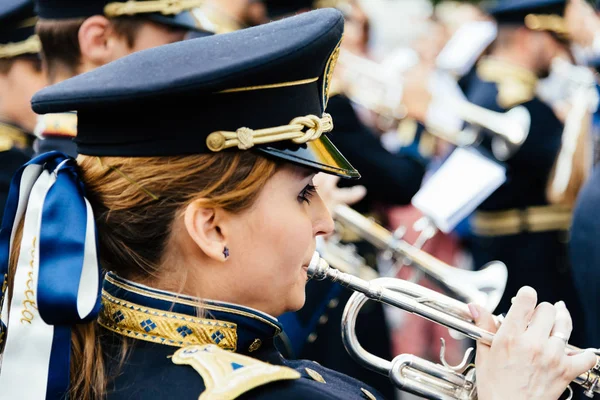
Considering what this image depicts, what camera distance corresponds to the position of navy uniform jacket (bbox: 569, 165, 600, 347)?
11.5 feet

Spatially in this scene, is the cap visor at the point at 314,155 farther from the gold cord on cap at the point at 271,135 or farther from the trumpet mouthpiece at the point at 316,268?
the trumpet mouthpiece at the point at 316,268

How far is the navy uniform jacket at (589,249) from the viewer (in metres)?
3.49

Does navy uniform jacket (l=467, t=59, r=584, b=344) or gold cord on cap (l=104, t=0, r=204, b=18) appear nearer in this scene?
gold cord on cap (l=104, t=0, r=204, b=18)

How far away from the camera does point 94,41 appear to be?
10.6 ft

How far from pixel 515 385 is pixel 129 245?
0.90 metres

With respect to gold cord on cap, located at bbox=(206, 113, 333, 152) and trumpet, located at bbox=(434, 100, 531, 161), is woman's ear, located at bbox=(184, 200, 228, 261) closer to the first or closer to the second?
gold cord on cap, located at bbox=(206, 113, 333, 152)

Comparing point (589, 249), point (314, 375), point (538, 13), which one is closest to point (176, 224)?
point (314, 375)

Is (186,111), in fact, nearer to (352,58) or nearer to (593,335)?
(593,335)

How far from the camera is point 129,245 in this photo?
6.39ft

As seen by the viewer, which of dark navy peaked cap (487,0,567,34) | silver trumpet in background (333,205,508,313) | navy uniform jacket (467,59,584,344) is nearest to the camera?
silver trumpet in background (333,205,508,313)

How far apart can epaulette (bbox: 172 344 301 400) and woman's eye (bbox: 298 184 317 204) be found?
383mm

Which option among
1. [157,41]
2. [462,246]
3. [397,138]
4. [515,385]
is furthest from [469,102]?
[515,385]

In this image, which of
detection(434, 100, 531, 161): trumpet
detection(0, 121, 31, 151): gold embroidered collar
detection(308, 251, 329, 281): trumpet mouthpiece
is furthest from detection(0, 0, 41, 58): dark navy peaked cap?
detection(434, 100, 531, 161): trumpet

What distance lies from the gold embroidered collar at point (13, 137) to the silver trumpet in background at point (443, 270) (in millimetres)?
1563
